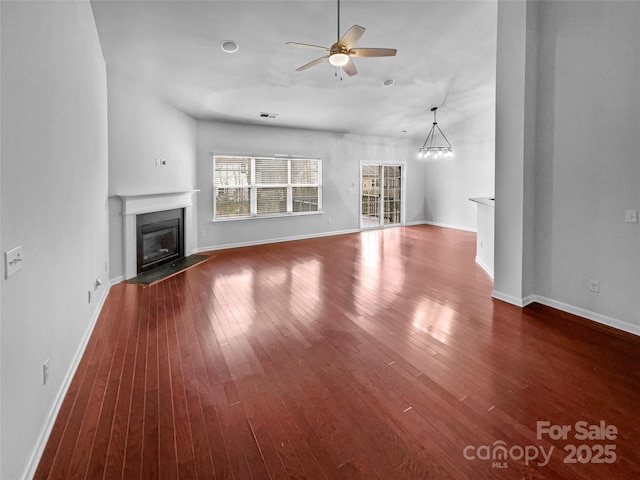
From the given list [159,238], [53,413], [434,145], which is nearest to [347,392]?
[53,413]

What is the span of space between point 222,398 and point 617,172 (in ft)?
12.5

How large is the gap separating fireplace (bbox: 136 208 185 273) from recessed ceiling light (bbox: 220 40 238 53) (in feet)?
9.01

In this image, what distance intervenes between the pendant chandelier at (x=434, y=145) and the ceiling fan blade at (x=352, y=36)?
5051 mm

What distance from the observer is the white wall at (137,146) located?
437cm

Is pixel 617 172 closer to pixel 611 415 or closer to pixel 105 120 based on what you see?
pixel 611 415

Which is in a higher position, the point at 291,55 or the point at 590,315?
the point at 291,55

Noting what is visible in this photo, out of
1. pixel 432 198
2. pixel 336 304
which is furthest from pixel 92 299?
pixel 432 198

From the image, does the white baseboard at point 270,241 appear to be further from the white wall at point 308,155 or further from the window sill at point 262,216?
the window sill at point 262,216

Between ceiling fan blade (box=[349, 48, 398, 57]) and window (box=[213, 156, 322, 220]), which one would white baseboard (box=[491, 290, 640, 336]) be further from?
window (box=[213, 156, 322, 220])

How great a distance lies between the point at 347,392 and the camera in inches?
81.8

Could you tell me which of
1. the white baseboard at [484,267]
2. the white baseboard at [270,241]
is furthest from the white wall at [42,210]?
the white baseboard at [484,267]

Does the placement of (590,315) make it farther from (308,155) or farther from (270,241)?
(308,155)

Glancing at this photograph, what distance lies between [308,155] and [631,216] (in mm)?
6209

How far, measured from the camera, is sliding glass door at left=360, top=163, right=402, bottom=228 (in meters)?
9.14
